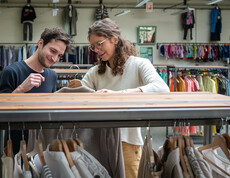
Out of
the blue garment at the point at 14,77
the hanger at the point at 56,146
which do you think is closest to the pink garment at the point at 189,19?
the blue garment at the point at 14,77

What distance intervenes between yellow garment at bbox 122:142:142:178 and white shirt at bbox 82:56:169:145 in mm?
45

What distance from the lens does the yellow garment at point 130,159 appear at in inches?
72.1

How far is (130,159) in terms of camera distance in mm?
1846

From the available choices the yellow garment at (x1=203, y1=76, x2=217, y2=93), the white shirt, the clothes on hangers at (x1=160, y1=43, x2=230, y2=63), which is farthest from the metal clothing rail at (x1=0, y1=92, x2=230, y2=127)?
the clothes on hangers at (x1=160, y1=43, x2=230, y2=63)

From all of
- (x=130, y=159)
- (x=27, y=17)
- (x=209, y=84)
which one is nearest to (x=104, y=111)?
(x=130, y=159)

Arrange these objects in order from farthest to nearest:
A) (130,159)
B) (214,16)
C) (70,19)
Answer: (214,16)
(70,19)
(130,159)

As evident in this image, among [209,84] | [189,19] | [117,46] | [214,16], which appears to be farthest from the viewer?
[214,16]

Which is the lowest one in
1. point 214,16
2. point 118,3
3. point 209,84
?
point 209,84

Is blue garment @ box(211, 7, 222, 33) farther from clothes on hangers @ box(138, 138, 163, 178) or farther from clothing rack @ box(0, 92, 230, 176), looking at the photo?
clothes on hangers @ box(138, 138, 163, 178)

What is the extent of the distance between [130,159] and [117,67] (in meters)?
0.64

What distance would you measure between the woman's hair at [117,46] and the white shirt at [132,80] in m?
0.04

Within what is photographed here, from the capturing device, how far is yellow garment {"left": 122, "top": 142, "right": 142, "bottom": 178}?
183 cm

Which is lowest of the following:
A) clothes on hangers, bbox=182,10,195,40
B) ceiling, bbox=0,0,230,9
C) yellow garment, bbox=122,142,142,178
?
yellow garment, bbox=122,142,142,178

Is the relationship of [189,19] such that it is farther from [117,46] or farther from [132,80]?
[132,80]
